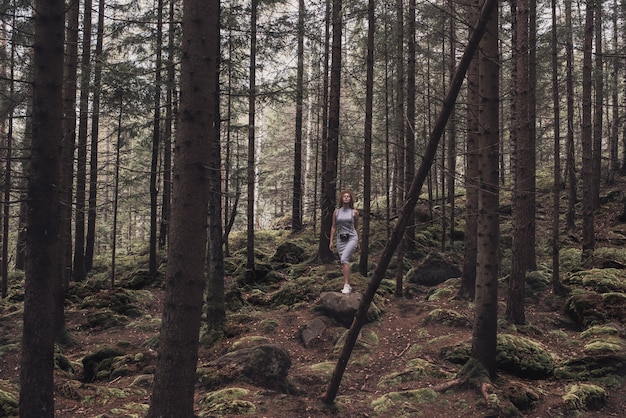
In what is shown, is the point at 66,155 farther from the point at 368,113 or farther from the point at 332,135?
the point at 368,113

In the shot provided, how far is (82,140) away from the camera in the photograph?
13102 mm

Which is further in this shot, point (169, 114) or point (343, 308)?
point (169, 114)

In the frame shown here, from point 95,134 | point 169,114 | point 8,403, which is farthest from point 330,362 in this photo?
point 95,134

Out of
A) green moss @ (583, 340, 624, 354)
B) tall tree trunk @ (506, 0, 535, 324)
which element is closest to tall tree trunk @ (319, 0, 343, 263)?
tall tree trunk @ (506, 0, 535, 324)

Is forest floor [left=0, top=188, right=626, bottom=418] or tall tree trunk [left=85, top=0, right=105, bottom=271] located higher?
tall tree trunk [left=85, top=0, right=105, bottom=271]

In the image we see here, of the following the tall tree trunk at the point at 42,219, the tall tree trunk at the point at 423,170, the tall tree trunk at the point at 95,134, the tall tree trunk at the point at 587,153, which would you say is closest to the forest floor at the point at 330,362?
the tall tree trunk at the point at 42,219

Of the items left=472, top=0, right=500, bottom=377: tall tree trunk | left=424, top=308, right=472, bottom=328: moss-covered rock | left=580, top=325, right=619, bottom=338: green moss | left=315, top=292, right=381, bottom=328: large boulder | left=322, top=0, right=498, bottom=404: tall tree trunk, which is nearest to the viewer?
left=322, top=0, right=498, bottom=404: tall tree trunk

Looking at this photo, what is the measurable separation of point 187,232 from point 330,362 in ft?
15.2

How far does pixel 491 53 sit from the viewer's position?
626 cm

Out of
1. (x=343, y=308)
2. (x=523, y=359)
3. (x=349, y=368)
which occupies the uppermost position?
(x=343, y=308)

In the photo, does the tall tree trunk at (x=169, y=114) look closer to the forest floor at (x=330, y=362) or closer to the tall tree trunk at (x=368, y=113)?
the forest floor at (x=330, y=362)

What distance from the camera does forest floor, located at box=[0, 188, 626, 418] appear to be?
222 inches

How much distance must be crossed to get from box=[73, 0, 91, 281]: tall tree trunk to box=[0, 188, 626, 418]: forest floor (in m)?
3.24

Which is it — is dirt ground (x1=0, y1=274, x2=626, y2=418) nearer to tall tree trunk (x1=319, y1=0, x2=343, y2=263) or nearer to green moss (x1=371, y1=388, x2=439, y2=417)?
green moss (x1=371, y1=388, x2=439, y2=417)
